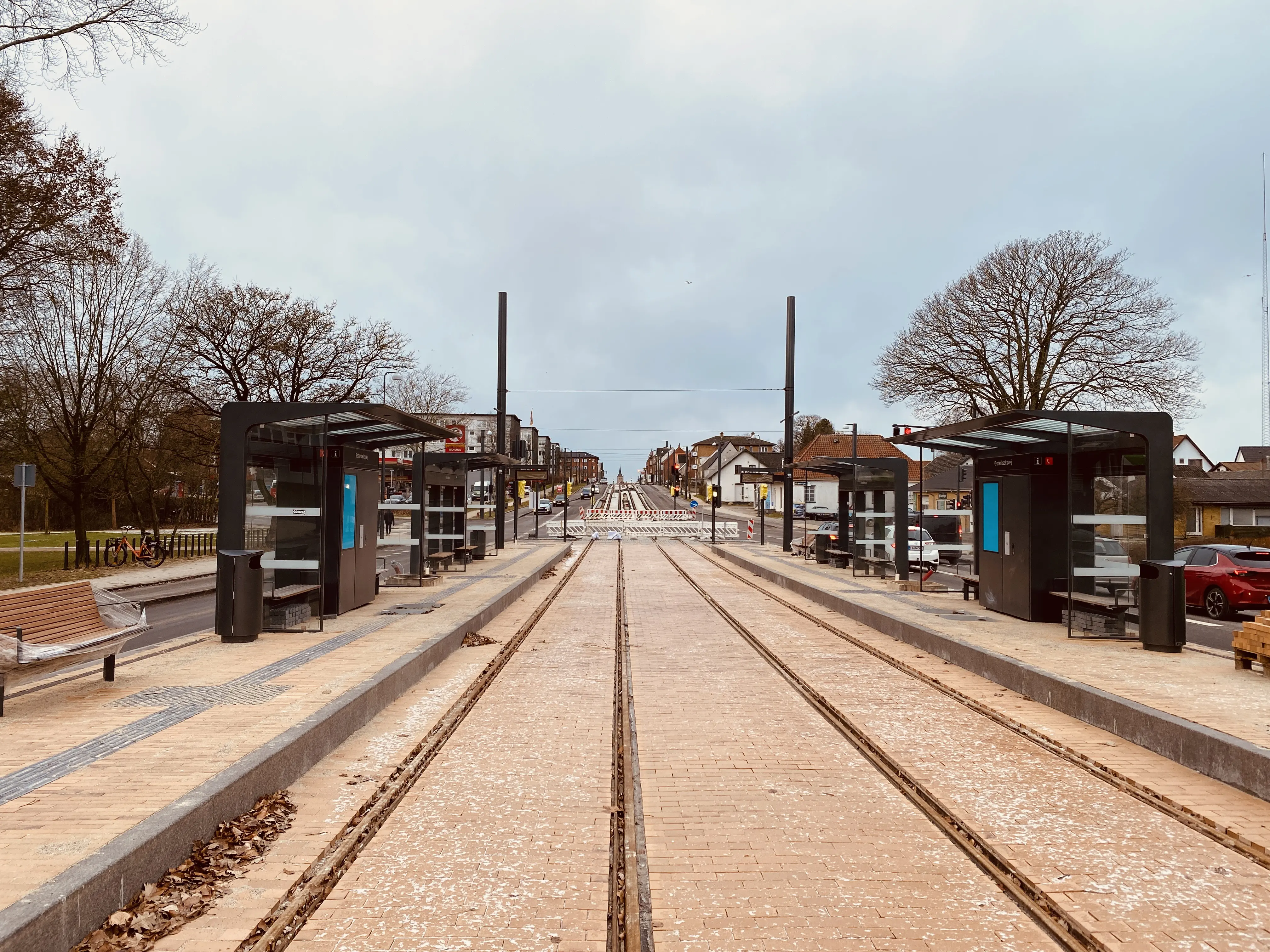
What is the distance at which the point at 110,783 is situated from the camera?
479cm

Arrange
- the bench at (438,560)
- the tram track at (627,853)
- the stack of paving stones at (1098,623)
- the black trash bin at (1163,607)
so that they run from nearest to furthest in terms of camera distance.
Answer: the tram track at (627,853) → the black trash bin at (1163,607) → the stack of paving stones at (1098,623) → the bench at (438,560)

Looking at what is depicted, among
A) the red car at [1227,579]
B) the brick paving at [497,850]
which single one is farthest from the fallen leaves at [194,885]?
the red car at [1227,579]

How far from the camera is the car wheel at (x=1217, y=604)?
15.0 metres

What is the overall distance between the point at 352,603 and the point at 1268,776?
11.2 m

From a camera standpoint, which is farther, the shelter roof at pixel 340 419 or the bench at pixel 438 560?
the bench at pixel 438 560

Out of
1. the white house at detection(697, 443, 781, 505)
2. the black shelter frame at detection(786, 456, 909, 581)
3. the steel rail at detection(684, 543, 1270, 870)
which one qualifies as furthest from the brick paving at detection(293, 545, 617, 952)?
the white house at detection(697, 443, 781, 505)

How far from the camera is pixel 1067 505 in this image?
39.7 ft

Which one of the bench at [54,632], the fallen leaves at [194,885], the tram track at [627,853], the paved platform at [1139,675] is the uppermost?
the bench at [54,632]

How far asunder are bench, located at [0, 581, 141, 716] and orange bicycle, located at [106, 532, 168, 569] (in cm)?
1873

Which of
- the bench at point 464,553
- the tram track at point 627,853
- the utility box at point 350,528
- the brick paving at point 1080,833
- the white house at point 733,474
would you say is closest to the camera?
the tram track at point 627,853

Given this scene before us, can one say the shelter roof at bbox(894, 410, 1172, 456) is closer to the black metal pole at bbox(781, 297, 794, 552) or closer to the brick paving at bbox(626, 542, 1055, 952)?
the brick paving at bbox(626, 542, 1055, 952)

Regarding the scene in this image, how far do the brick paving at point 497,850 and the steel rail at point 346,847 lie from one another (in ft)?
0.21

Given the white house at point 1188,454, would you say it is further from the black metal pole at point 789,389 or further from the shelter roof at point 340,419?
the shelter roof at point 340,419

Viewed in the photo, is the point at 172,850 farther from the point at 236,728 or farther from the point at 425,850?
the point at 236,728
